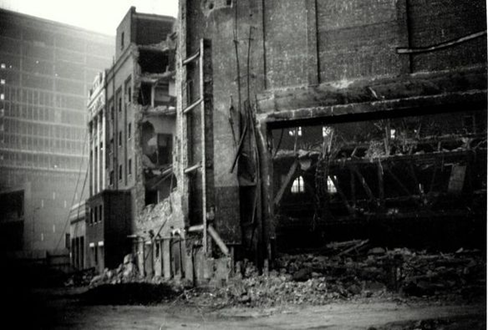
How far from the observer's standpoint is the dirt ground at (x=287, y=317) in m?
7.45

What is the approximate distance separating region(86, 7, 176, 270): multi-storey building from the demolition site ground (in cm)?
1335

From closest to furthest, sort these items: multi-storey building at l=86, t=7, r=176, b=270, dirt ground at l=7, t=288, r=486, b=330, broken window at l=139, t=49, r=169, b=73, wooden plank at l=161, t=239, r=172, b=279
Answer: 1. dirt ground at l=7, t=288, r=486, b=330
2. wooden plank at l=161, t=239, r=172, b=279
3. multi-storey building at l=86, t=7, r=176, b=270
4. broken window at l=139, t=49, r=169, b=73

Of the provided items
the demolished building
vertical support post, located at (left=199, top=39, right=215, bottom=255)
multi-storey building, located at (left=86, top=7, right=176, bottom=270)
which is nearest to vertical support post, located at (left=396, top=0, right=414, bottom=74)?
the demolished building

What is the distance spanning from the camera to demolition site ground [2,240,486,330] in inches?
315

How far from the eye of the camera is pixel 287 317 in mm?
8383

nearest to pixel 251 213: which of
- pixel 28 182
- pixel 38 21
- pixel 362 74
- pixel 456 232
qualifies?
pixel 362 74

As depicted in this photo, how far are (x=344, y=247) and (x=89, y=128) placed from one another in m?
25.6

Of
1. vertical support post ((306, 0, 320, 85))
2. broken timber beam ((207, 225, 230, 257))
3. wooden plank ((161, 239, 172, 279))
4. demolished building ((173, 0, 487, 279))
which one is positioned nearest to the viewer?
demolished building ((173, 0, 487, 279))

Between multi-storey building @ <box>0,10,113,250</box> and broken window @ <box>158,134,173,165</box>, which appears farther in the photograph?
broken window @ <box>158,134,173,165</box>

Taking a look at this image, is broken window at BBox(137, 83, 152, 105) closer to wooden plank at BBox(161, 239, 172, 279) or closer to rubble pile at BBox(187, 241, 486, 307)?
wooden plank at BBox(161, 239, 172, 279)

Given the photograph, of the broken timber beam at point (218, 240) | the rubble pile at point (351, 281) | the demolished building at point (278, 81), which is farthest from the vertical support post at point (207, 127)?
the rubble pile at point (351, 281)

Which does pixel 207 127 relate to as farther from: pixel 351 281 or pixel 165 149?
pixel 165 149

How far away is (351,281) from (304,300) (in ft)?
4.85

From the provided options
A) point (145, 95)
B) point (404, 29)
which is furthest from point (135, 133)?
point (404, 29)
